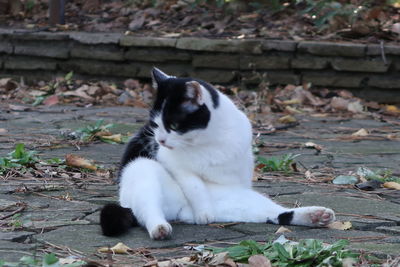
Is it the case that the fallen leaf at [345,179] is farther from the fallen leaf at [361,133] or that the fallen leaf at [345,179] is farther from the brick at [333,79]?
the brick at [333,79]

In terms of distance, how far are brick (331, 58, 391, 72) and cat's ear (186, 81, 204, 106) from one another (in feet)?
14.8

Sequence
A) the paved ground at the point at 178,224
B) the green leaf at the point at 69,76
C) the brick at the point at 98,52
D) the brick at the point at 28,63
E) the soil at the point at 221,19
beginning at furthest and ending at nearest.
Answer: the brick at the point at 28,63
the green leaf at the point at 69,76
the brick at the point at 98,52
the soil at the point at 221,19
the paved ground at the point at 178,224

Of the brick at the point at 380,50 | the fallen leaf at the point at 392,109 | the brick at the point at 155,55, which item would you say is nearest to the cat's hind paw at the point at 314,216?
the fallen leaf at the point at 392,109

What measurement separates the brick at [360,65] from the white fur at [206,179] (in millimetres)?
4305

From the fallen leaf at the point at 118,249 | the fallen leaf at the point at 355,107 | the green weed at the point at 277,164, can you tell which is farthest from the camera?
the fallen leaf at the point at 355,107

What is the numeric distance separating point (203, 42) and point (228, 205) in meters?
4.73

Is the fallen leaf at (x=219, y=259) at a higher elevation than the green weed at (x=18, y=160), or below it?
higher

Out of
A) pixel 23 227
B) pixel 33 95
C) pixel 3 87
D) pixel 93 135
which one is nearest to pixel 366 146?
pixel 93 135

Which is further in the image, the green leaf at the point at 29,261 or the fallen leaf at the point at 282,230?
the fallen leaf at the point at 282,230

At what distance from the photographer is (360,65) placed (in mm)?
7227

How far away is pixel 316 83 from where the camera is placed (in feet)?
24.3

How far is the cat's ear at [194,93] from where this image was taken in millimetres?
2887

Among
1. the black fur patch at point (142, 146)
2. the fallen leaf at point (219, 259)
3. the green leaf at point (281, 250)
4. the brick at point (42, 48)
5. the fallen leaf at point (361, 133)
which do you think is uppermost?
the green leaf at point (281, 250)

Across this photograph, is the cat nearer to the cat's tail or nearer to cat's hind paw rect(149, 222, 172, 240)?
the cat's tail
